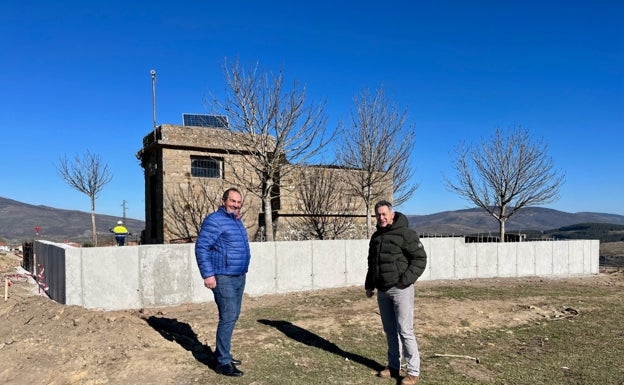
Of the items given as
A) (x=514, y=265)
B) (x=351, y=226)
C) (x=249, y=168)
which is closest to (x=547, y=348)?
(x=514, y=265)

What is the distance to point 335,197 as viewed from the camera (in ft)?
63.4

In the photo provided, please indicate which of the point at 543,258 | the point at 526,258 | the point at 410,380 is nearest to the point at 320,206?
the point at 526,258

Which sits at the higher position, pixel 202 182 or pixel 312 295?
pixel 202 182

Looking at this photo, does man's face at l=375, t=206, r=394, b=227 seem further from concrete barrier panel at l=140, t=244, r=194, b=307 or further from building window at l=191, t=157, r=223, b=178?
building window at l=191, t=157, r=223, b=178

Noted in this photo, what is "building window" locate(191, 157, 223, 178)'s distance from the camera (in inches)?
643

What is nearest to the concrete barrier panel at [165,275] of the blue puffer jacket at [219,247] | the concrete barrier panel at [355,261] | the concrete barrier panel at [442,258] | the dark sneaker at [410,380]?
the concrete barrier panel at [355,261]

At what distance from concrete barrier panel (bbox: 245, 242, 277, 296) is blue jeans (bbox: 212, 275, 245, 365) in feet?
19.7

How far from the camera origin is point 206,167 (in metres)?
16.5

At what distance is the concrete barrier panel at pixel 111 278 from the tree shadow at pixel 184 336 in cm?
170

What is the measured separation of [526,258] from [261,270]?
10889 millimetres

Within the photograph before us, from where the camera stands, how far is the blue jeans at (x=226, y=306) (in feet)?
15.1

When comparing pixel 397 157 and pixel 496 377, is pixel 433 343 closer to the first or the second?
pixel 496 377

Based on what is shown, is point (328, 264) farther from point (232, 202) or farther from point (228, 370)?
point (232, 202)

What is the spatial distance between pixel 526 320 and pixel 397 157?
11173mm
